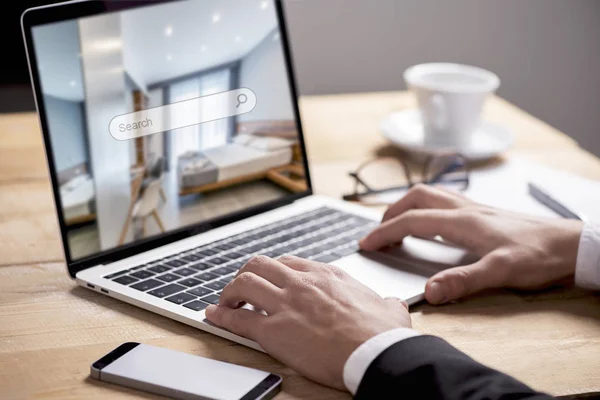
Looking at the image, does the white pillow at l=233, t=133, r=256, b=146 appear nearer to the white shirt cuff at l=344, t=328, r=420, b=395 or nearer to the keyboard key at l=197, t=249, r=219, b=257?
the keyboard key at l=197, t=249, r=219, b=257

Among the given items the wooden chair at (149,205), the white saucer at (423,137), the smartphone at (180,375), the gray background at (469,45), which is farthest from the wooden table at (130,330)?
the gray background at (469,45)

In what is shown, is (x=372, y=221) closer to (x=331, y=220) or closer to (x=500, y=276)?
(x=331, y=220)

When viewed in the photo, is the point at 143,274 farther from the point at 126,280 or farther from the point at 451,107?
the point at 451,107

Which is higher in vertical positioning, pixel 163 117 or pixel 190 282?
pixel 163 117

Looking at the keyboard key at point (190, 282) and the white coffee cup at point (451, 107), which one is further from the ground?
the white coffee cup at point (451, 107)

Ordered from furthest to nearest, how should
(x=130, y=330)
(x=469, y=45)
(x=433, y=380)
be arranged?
(x=469, y=45) → (x=130, y=330) → (x=433, y=380)

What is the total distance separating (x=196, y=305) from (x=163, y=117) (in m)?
0.27

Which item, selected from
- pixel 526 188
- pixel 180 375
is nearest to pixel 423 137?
pixel 526 188

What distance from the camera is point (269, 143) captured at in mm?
1149

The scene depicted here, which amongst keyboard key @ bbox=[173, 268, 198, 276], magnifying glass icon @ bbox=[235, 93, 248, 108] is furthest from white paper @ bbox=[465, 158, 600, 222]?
keyboard key @ bbox=[173, 268, 198, 276]

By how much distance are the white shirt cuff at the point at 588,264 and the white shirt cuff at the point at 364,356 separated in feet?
1.07

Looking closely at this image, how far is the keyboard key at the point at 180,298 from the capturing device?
2.86ft

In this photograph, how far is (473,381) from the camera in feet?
2.29

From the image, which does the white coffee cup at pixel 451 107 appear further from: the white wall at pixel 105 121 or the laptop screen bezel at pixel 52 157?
the white wall at pixel 105 121
